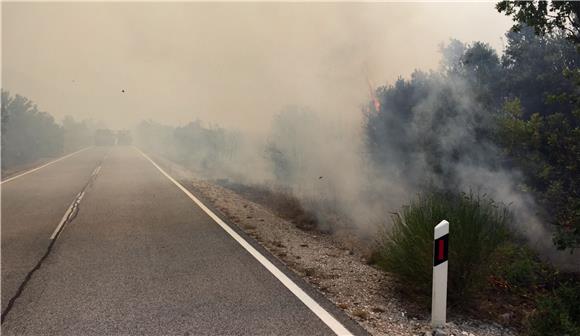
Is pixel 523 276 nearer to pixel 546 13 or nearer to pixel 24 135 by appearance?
pixel 546 13

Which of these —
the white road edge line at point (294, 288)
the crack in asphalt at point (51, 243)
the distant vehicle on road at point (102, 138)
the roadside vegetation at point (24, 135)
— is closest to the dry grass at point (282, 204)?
the white road edge line at point (294, 288)

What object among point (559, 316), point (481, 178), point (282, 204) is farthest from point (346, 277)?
point (282, 204)

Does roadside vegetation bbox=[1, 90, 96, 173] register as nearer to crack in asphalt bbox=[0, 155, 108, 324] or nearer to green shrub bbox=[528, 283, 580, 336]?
crack in asphalt bbox=[0, 155, 108, 324]

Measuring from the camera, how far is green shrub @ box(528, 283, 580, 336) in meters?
2.96

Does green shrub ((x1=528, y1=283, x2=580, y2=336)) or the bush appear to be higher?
the bush

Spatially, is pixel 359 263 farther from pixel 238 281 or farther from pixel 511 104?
pixel 511 104

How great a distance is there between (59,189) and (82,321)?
853 cm

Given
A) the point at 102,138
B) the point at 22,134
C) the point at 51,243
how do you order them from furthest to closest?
the point at 102,138, the point at 22,134, the point at 51,243

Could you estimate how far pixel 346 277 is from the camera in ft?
12.7

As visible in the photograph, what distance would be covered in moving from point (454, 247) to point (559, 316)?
39.7 inches

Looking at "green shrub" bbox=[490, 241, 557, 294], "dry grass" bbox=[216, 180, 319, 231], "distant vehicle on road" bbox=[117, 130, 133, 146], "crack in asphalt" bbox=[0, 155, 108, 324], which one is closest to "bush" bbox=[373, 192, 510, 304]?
"green shrub" bbox=[490, 241, 557, 294]

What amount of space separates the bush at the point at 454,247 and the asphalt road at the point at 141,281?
36.1 inches

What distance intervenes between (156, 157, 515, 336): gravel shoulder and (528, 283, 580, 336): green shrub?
0.23m

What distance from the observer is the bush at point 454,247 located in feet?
10.5
